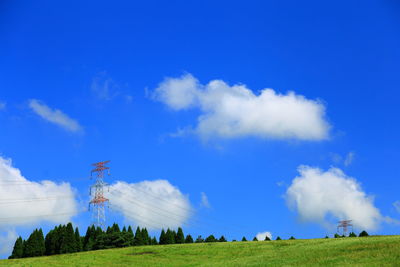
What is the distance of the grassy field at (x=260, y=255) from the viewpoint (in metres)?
42.8

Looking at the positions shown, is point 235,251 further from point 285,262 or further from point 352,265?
point 352,265

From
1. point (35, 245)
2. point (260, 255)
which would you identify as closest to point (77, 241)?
point (35, 245)

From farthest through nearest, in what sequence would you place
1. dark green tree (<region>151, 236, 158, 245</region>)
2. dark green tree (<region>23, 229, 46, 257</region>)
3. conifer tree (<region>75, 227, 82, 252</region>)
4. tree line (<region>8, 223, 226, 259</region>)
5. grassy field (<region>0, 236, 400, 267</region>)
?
1. dark green tree (<region>151, 236, 158, 245</region>)
2. conifer tree (<region>75, 227, 82, 252</region>)
3. dark green tree (<region>23, 229, 46, 257</region>)
4. tree line (<region>8, 223, 226, 259</region>)
5. grassy field (<region>0, 236, 400, 267</region>)

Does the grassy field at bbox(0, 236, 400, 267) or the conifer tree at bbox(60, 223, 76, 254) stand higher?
the conifer tree at bbox(60, 223, 76, 254)

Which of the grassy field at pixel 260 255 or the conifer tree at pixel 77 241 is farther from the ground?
the conifer tree at pixel 77 241

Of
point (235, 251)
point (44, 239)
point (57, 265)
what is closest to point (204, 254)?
point (235, 251)

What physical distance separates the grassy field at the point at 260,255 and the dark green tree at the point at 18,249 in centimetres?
3323

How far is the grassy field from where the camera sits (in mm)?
42844

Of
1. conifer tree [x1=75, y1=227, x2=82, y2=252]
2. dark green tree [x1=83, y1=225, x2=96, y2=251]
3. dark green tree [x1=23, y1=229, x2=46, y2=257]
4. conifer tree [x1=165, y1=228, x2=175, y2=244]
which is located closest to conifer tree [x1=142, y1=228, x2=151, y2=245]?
conifer tree [x1=165, y1=228, x2=175, y2=244]

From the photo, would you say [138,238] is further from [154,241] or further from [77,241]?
[77,241]

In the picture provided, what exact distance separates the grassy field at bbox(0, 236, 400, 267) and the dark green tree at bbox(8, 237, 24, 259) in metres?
33.2

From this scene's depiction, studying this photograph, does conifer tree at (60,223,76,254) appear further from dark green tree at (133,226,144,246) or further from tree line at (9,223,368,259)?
dark green tree at (133,226,144,246)

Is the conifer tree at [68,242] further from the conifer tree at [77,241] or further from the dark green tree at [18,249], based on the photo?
the dark green tree at [18,249]

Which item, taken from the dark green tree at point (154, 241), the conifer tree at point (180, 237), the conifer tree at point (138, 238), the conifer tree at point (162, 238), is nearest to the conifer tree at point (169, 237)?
the conifer tree at point (162, 238)
